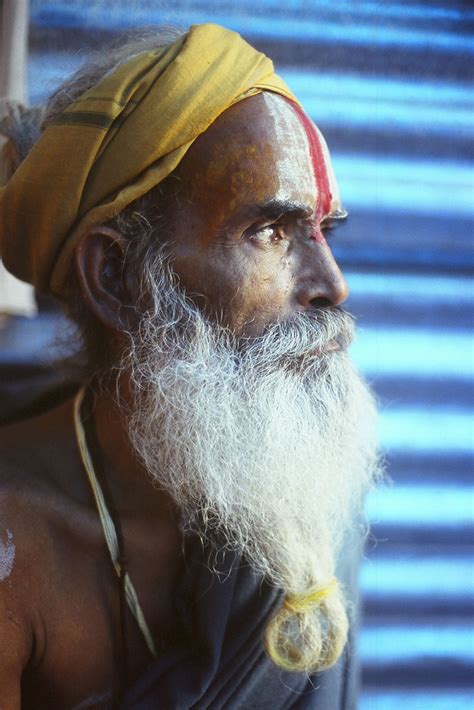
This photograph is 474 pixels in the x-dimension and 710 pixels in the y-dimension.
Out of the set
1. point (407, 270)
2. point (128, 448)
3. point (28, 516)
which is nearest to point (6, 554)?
point (28, 516)

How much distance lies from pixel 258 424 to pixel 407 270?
0.96 metres

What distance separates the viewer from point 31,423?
5.92 ft

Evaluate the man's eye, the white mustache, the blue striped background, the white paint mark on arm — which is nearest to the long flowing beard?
the white mustache

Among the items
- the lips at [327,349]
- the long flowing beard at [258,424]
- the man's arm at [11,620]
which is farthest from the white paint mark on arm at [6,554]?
the lips at [327,349]

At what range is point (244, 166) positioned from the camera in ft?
4.98

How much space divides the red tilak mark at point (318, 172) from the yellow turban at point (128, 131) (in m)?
0.10

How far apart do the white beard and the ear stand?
0.07 m

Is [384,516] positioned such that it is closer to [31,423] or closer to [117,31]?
[31,423]

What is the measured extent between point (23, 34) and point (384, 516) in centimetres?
175

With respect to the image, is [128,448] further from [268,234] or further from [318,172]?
[318,172]

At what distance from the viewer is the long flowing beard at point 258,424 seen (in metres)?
1.57

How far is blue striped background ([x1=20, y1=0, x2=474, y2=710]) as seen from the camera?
2246mm

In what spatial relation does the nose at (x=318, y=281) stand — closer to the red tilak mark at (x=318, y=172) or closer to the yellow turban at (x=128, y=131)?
the red tilak mark at (x=318, y=172)

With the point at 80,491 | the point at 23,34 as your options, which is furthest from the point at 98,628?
the point at 23,34
